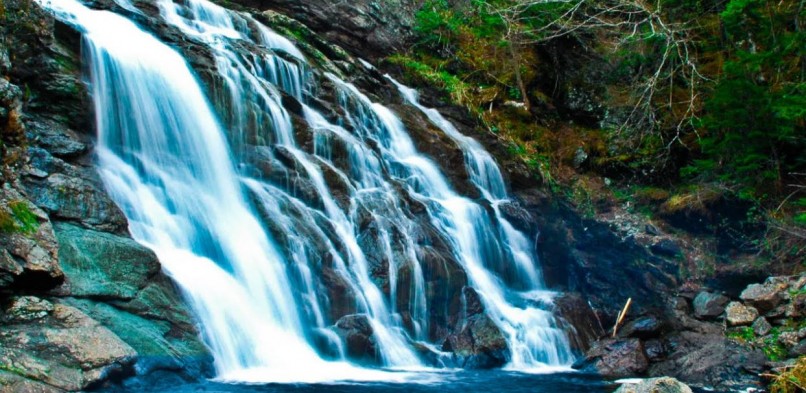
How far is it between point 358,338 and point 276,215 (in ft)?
7.50

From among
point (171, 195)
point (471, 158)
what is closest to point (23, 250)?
point (171, 195)

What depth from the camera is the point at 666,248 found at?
13016 millimetres

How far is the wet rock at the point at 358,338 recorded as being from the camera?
8000 millimetres

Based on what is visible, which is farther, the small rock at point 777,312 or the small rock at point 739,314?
the small rock at point 739,314

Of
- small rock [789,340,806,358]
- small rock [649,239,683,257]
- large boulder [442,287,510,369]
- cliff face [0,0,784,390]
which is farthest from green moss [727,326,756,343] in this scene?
large boulder [442,287,510,369]

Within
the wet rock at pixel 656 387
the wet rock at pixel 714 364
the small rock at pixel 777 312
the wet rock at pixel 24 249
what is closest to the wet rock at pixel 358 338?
the wet rock at pixel 656 387

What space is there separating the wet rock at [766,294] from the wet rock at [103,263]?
910 centimetres

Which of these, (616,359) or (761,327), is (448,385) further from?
(761,327)

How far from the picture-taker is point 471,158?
1395 cm

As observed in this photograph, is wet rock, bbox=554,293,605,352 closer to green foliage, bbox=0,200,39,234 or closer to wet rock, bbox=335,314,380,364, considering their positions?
wet rock, bbox=335,314,380,364

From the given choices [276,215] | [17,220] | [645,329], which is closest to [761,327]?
[645,329]

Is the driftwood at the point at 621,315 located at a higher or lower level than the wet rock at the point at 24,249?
lower

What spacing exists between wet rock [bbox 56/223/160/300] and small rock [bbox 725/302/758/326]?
8.75 meters

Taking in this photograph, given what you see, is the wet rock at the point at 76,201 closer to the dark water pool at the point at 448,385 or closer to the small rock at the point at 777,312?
the dark water pool at the point at 448,385
